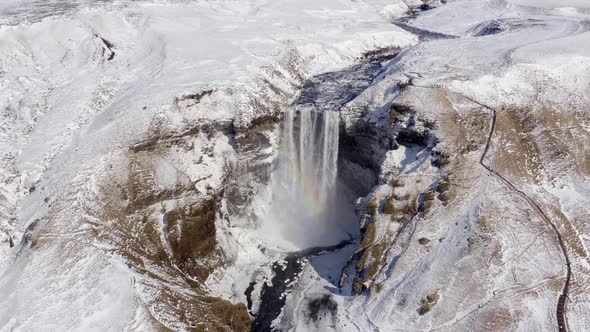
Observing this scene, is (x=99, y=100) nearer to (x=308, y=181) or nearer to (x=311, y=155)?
(x=311, y=155)

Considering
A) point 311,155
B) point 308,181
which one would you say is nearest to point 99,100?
point 311,155

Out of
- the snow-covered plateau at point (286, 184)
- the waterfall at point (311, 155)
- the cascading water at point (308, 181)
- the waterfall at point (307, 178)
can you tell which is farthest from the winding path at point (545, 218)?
the cascading water at point (308, 181)

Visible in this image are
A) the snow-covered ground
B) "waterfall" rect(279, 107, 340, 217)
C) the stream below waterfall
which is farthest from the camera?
"waterfall" rect(279, 107, 340, 217)

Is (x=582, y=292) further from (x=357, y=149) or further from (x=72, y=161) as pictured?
(x=72, y=161)

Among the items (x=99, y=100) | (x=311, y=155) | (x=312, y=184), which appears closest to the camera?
(x=311, y=155)

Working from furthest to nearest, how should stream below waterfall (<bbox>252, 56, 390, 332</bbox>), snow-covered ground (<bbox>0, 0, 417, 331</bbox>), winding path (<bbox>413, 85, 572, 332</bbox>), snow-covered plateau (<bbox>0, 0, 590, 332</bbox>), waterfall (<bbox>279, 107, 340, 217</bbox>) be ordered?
waterfall (<bbox>279, 107, 340, 217</bbox>)
stream below waterfall (<bbox>252, 56, 390, 332</bbox>)
snow-covered plateau (<bbox>0, 0, 590, 332</bbox>)
snow-covered ground (<bbox>0, 0, 417, 331</bbox>)
winding path (<bbox>413, 85, 572, 332</bbox>)

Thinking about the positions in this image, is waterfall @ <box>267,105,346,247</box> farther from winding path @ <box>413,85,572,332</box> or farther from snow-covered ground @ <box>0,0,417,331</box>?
winding path @ <box>413,85,572,332</box>

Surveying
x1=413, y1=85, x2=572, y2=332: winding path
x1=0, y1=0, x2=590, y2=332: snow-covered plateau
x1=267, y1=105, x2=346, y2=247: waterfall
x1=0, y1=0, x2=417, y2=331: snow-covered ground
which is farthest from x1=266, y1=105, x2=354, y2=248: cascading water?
x1=413, y1=85, x2=572, y2=332: winding path

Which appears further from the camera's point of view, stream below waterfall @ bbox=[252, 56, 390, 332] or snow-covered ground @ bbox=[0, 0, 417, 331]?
stream below waterfall @ bbox=[252, 56, 390, 332]

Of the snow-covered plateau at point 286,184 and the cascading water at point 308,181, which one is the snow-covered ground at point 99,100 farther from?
the cascading water at point 308,181
